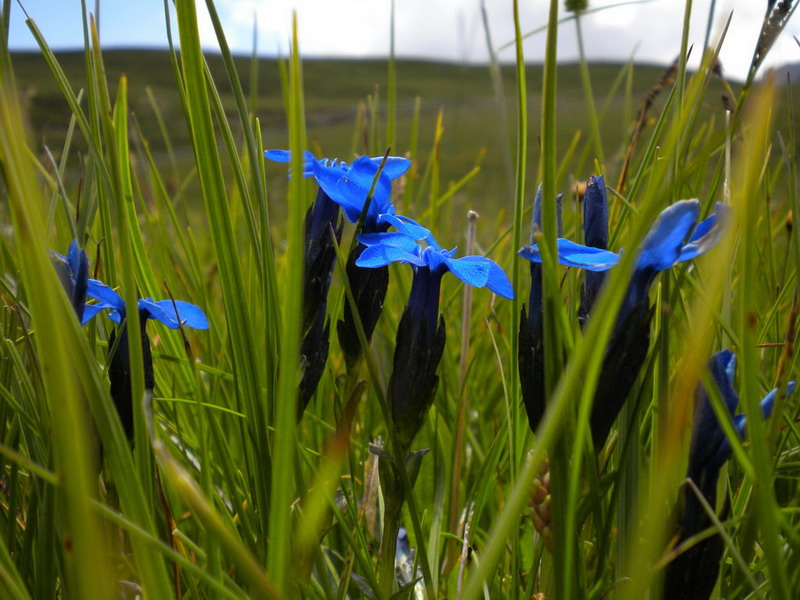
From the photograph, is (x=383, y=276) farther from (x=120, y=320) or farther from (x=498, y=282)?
(x=120, y=320)

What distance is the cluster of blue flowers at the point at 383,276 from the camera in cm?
50

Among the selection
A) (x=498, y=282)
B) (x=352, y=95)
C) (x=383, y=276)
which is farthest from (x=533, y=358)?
(x=352, y=95)

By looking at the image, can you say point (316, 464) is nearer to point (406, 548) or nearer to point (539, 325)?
point (406, 548)

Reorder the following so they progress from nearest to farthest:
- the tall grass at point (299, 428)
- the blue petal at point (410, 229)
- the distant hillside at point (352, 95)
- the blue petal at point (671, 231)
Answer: the tall grass at point (299, 428)
the blue petal at point (671, 231)
the blue petal at point (410, 229)
the distant hillside at point (352, 95)

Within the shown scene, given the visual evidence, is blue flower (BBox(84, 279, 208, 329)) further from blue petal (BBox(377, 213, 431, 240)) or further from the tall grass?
blue petal (BBox(377, 213, 431, 240))

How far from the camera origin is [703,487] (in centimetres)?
42

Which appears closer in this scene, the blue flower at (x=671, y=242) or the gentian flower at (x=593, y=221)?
the blue flower at (x=671, y=242)

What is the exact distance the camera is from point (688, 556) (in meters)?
0.42

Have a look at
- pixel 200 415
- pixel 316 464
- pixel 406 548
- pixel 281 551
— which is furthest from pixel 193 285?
pixel 281 551

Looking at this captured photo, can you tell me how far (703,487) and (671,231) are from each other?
0.55 ft

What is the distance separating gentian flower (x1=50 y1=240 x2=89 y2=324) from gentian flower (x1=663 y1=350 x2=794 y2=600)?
44 cm

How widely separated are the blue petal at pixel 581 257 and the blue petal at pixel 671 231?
2 cm

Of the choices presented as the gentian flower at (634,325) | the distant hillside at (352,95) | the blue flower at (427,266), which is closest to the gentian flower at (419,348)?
the blue flower at (427,266)

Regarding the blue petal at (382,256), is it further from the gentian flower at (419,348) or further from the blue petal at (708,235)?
the blue petal at (708,235)
